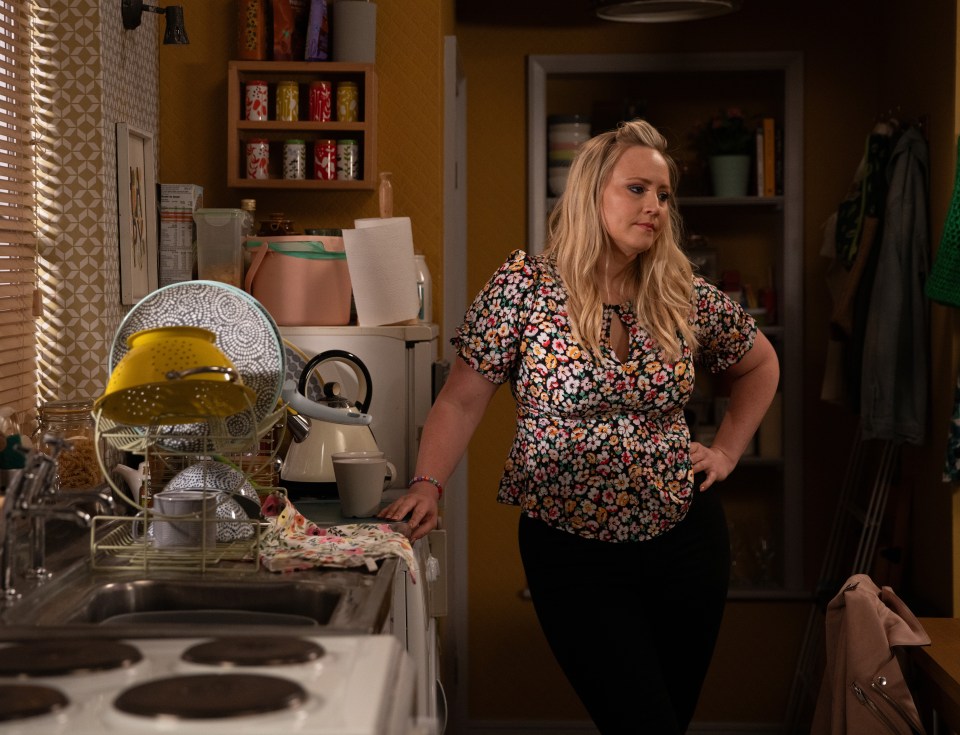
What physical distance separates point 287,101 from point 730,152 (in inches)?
67.0

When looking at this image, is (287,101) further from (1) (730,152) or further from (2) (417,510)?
(1) (730,152)

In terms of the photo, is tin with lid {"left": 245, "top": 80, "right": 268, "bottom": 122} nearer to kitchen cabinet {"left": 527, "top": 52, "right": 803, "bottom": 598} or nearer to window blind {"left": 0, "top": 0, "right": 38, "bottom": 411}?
window blind {"left": 0, "top": 0, "right": 38, "bottom": 411}

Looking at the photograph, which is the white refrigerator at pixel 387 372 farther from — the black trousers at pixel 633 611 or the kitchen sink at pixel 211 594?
the kitchen sink at pixel 211 594

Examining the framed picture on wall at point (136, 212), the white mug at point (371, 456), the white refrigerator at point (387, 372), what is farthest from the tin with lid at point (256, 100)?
the white mug at point (371, 456)

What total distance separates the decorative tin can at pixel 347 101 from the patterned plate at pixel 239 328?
1.06 meters

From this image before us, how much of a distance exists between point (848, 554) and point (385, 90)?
87.4 inches

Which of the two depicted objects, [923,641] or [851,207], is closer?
[923,641]

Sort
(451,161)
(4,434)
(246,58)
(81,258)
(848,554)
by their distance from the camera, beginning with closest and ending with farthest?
1. (4,434)
2. (81,258)
3. (246,58)
4. (451,161)
5. (848,554)

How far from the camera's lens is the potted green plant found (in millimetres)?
4043

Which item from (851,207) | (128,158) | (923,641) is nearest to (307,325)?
(128,158)

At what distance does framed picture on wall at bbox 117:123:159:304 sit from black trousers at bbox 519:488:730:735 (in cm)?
100

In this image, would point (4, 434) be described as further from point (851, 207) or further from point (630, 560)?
point (851, 207)

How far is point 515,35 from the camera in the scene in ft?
13.4

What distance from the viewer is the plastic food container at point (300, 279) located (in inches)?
110
